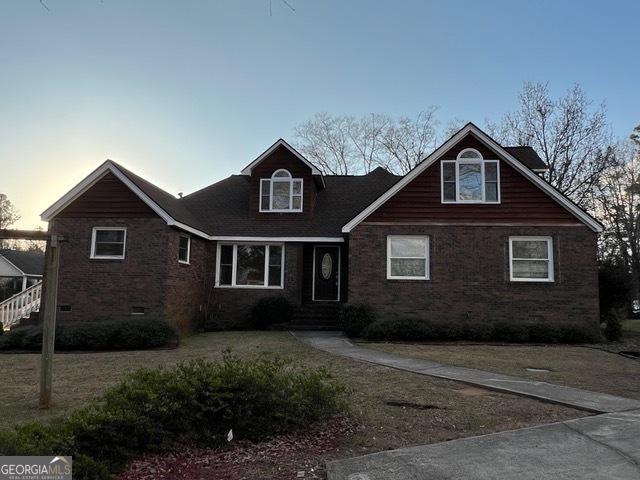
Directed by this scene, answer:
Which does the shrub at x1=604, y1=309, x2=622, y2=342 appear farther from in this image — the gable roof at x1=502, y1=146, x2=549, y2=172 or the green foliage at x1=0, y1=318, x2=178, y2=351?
the green foliage at x1=0, y1=318, x2=178, y2=351

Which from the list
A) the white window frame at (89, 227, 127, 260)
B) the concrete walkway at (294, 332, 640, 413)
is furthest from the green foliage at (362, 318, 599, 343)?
the white window frame at (89, 227, 127, 260)

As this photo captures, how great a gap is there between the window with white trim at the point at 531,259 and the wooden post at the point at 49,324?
44.4 ft

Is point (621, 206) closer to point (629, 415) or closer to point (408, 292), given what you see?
point (408, 292)

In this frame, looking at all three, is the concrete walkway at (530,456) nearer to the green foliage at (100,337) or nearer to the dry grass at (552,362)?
the dry grass at (552,362)

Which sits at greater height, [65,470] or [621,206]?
[621,206]

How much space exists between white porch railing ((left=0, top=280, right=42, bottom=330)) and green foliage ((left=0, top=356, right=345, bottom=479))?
619 inches

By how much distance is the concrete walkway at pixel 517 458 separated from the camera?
4457 millimetres

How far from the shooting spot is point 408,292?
1658 centimetres

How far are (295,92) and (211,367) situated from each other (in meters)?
10.8

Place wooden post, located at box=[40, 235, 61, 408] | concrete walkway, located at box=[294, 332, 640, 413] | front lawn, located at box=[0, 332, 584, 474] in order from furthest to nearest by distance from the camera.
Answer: wooden post, located at box=[40, 235, 61, 408]
concrete walkway, located at box=[294, 332, 640, 413]
front lawn, located at box=[0, 332, 584, 474]

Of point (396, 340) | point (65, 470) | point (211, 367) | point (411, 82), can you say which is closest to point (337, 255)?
point (396, 340)

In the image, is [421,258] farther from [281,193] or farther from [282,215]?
[281,193]

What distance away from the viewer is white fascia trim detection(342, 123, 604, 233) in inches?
639

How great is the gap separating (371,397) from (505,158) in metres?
11.8
